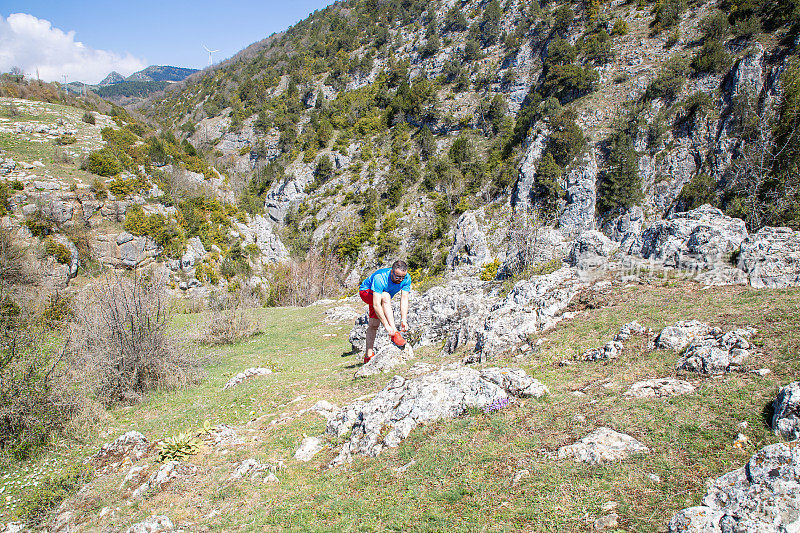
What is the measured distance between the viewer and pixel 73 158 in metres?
32.6

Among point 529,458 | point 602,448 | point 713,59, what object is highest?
point 713,59

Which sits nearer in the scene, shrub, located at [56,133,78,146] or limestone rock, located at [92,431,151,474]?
limestone rock, located at [92,431,151,474]

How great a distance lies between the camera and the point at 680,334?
19.6 feet

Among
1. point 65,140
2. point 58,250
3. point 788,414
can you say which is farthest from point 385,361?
point 65,140

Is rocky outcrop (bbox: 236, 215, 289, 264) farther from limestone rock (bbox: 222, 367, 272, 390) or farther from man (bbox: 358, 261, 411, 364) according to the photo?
man (bbox: 358, 261, 411, 364)

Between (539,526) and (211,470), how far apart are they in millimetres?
4578

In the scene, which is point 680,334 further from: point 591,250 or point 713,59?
point 713,59

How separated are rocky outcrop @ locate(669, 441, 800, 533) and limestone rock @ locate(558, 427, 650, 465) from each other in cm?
82

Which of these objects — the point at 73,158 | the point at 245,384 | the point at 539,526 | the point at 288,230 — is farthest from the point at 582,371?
the point at 288,230

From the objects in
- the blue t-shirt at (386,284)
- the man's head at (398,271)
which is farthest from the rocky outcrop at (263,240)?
the man's head at (398,271)

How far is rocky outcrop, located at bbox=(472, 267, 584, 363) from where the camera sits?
7.92 m

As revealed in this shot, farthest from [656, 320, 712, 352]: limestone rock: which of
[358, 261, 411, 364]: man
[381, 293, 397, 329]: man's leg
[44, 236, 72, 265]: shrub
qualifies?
[44, 236, 72, 265]: shrub

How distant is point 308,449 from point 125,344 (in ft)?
23.5

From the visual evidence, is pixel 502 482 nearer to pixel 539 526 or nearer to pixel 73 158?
pixel 539 526
